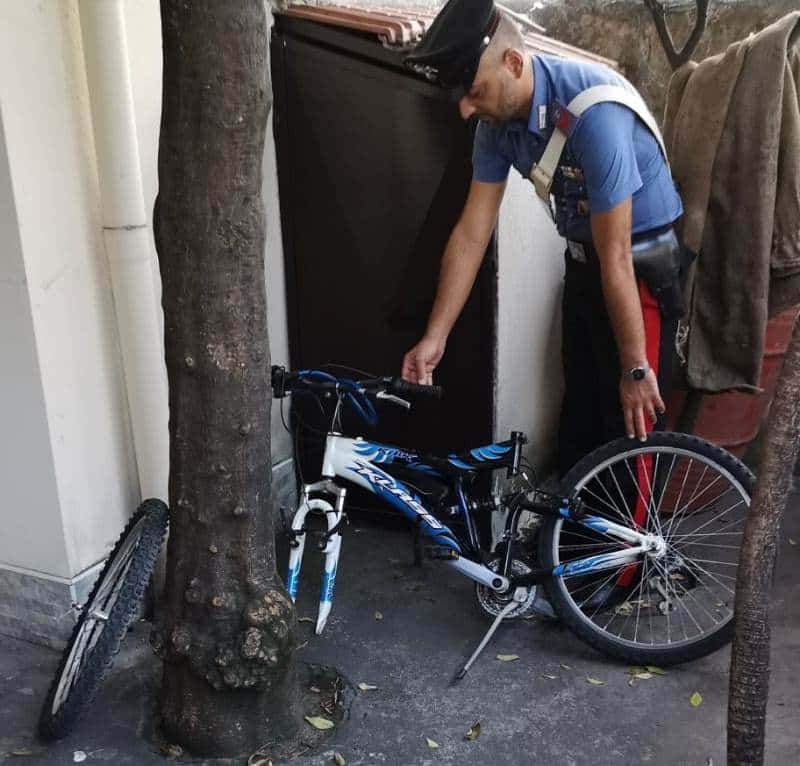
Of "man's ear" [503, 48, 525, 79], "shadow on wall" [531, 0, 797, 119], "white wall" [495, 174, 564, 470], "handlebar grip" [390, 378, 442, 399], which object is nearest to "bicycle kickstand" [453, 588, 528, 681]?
"handlebar grip" [390, 378, 442, 399]

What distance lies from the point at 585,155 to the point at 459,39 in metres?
0.57

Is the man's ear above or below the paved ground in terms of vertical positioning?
above

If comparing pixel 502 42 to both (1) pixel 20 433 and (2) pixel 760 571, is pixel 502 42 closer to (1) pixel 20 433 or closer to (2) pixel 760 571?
(2) pixel 760 571

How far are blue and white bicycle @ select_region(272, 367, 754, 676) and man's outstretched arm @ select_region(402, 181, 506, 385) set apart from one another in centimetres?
18

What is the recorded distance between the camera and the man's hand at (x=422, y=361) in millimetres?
3342

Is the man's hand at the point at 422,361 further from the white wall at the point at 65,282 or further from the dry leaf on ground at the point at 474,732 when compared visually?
the dry leaf on ground at the point at 474,732

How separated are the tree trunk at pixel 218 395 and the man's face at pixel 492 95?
83cm

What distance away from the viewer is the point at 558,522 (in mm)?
3242

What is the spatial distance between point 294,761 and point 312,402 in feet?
6.13

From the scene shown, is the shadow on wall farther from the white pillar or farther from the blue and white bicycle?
the white pillar

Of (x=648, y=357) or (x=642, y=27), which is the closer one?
(x=648, y=357)

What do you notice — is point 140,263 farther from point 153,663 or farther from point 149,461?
point 153,663

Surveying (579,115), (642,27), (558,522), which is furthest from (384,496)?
(642,27)

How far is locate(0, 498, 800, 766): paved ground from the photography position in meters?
2.74
